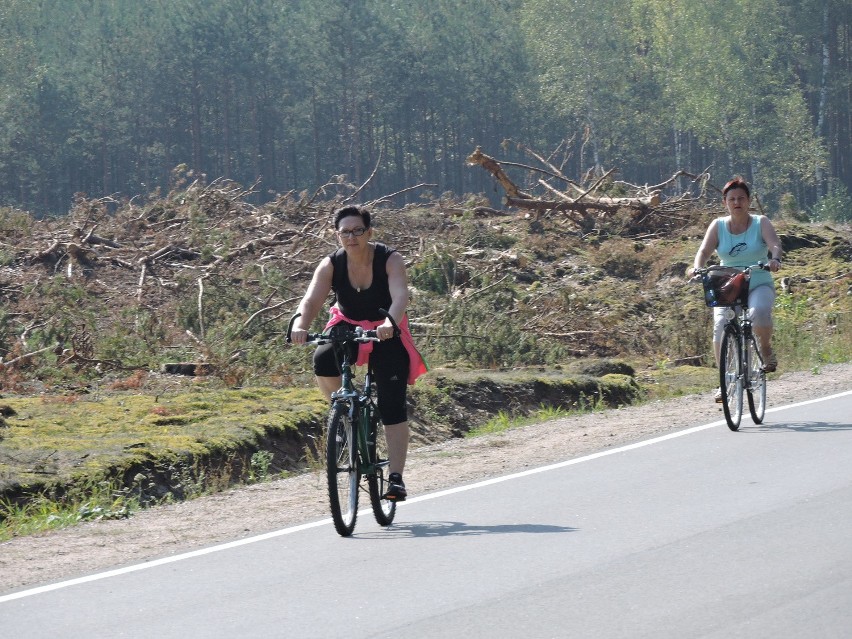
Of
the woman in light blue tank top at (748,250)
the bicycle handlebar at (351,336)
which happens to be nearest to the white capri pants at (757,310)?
the woman in light blue tank top at (748,250)

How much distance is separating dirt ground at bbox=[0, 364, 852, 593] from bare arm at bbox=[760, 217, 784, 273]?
1.50 metres

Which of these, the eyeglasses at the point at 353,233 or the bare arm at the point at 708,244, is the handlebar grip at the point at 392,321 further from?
the bare arm at the point at 708,244

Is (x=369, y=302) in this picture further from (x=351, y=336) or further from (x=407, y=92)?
(x=407, y=92)

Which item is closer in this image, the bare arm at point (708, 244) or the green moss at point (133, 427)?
the green moss at point (133, 427)

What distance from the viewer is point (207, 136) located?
84.4 meters

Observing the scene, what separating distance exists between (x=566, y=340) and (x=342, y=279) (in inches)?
488

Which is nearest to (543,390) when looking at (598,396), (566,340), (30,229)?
(598,396)

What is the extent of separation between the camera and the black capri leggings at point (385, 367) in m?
8.14

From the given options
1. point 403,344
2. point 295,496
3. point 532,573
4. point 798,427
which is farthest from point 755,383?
point 532,573

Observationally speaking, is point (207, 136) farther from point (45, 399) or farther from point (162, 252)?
point (45, 399)

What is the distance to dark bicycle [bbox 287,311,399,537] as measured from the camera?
7656 mm

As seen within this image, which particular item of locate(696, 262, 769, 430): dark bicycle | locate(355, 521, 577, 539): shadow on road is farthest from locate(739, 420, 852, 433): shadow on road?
locate(355, 521, 577, 539): shadow on road

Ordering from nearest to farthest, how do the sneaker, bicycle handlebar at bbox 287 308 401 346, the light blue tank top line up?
1. bicycle handlebar at bbox 287 308 401 346
2. the sneaker
3. the light blue tank top

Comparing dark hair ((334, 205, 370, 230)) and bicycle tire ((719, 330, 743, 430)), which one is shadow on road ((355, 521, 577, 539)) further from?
bicycle tire ((719, 330, 743, 430))
